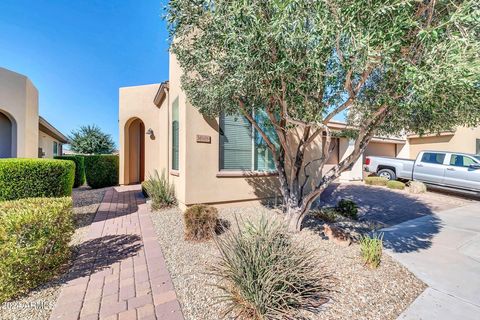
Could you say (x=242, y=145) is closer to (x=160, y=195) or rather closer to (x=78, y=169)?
(x=160, y=195)

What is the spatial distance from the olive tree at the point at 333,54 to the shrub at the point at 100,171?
10.2 metres

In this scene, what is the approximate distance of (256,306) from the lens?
2418mm

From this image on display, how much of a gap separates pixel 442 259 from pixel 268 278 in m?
3.89

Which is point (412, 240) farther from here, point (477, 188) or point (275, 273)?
point (477, 188)

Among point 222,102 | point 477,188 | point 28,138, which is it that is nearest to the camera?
point 222,102

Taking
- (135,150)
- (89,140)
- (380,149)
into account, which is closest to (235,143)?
(135,150)

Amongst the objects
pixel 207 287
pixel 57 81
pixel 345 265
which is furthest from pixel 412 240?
pixel 57 81

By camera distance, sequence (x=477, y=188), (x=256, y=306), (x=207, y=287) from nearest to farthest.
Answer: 1. (x=256, y=306)
2. (x=207, y=287)
3. (x=477, y=188)

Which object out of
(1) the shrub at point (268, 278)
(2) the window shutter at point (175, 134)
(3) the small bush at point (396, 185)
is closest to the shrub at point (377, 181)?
(3) the small bush at point (396, 185)

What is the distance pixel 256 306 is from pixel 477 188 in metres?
12.3

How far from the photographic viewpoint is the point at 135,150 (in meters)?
12.5

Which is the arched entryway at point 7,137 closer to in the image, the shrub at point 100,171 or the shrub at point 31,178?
the shrub at point 100,171

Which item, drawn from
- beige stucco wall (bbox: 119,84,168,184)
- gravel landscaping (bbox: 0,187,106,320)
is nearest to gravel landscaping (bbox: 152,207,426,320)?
gravel landscaping (bbox: 0,187,106,320)

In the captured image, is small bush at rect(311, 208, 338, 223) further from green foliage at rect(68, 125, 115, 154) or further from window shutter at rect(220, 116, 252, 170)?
green foliage at rect(68, 125, 115, 154)
